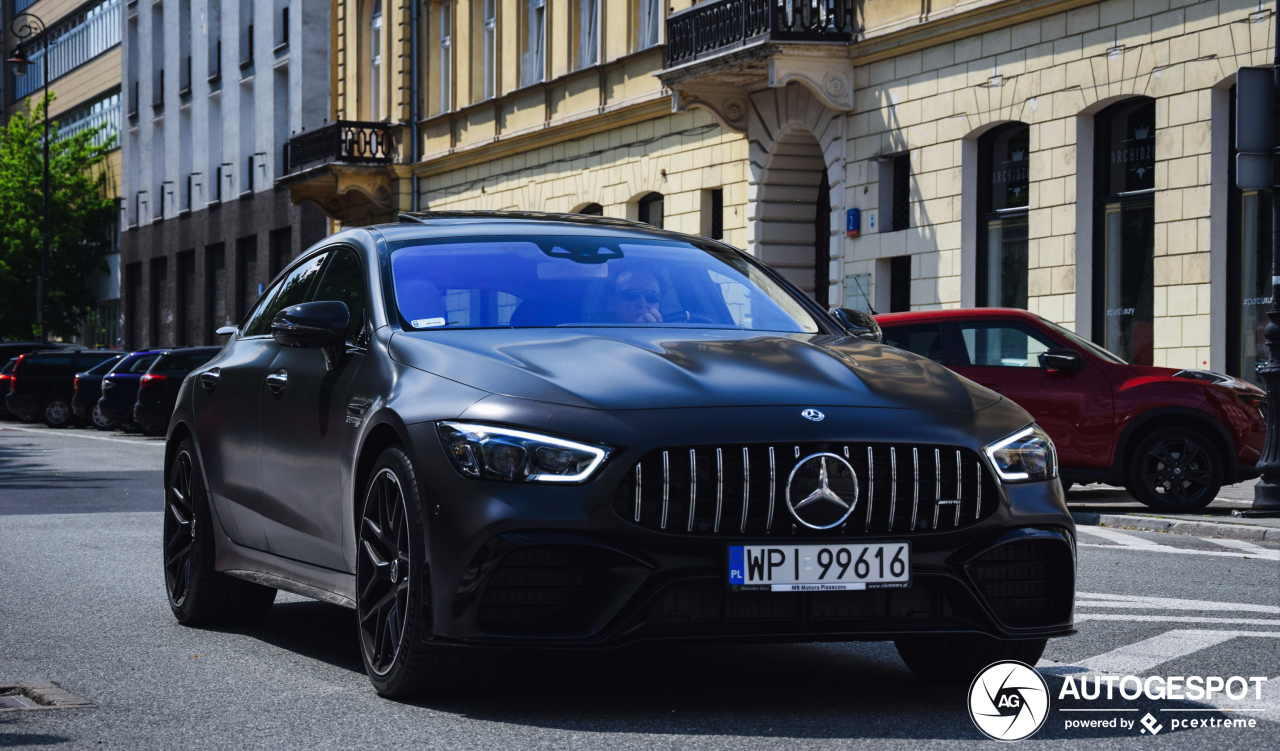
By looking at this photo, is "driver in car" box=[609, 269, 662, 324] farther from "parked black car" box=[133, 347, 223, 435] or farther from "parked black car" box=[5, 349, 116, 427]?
"parked black car" box=[5, 349, 116, 427]

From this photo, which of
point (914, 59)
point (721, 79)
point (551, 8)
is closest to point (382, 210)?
point (551, 8)

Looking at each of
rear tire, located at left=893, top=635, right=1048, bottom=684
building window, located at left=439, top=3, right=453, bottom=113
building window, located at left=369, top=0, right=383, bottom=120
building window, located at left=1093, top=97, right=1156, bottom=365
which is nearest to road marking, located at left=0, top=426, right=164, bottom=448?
building window, located at left=439, top=3, right=453, bottom=113

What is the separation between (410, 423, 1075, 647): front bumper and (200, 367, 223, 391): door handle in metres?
2.66

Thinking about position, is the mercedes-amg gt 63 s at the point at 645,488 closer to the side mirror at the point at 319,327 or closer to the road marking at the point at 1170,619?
the side mirror at the point at 319,327

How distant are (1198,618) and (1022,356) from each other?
783 centimetres

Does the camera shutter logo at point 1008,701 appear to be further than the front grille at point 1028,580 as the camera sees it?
No

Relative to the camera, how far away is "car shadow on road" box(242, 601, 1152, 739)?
5.46 metres

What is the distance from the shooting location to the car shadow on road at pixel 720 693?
5.46 meters

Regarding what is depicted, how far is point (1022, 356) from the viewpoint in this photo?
15.9 metres

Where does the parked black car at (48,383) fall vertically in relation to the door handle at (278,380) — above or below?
below

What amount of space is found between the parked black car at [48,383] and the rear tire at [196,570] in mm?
32892

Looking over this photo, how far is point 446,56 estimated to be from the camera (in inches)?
1545

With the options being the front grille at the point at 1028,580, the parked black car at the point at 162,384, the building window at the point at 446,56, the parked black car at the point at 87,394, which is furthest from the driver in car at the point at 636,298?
the building window at the point at 446,56

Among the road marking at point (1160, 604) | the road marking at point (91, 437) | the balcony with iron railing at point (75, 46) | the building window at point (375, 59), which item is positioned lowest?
the road marking at point (91, 437)
